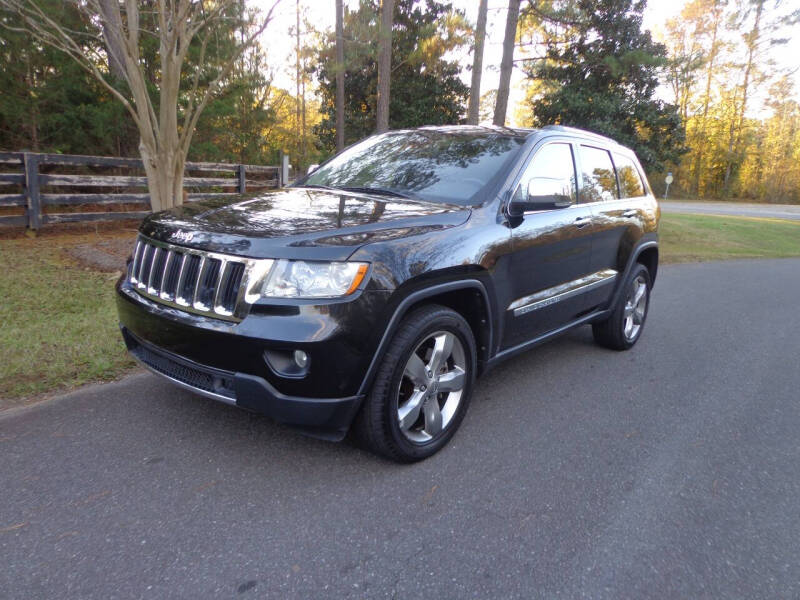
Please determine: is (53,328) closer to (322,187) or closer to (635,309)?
(322,187)

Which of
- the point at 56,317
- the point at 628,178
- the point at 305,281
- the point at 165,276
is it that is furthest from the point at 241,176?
the point at 305,281

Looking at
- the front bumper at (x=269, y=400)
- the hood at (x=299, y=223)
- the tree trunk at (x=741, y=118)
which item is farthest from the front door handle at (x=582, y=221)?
the tree trunk at (x=741, y=118)

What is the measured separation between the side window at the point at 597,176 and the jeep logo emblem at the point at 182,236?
285 centimetres

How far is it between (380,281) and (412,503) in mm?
1069

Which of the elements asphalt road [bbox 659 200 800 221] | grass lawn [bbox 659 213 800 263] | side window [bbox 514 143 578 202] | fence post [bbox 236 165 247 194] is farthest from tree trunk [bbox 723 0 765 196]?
side window [bbox 514 143 578 202]

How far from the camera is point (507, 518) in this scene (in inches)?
102

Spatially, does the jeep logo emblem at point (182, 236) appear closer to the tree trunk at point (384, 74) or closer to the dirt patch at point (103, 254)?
the dirt patch at point (103, 254)

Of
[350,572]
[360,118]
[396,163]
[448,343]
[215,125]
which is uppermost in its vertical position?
[360,118]

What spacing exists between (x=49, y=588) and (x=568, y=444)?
264 cm

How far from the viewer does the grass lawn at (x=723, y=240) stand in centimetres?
1356

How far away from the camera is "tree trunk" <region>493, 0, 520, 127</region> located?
46.8 ft

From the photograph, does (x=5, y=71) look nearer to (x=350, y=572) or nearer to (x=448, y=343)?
(x=448, y=343)

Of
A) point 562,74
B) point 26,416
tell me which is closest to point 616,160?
point 26,416

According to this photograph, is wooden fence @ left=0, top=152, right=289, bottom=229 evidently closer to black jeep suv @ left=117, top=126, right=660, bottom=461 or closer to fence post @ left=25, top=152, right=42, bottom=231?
fence post @ left=25, top=152, right=42, bottom=231
